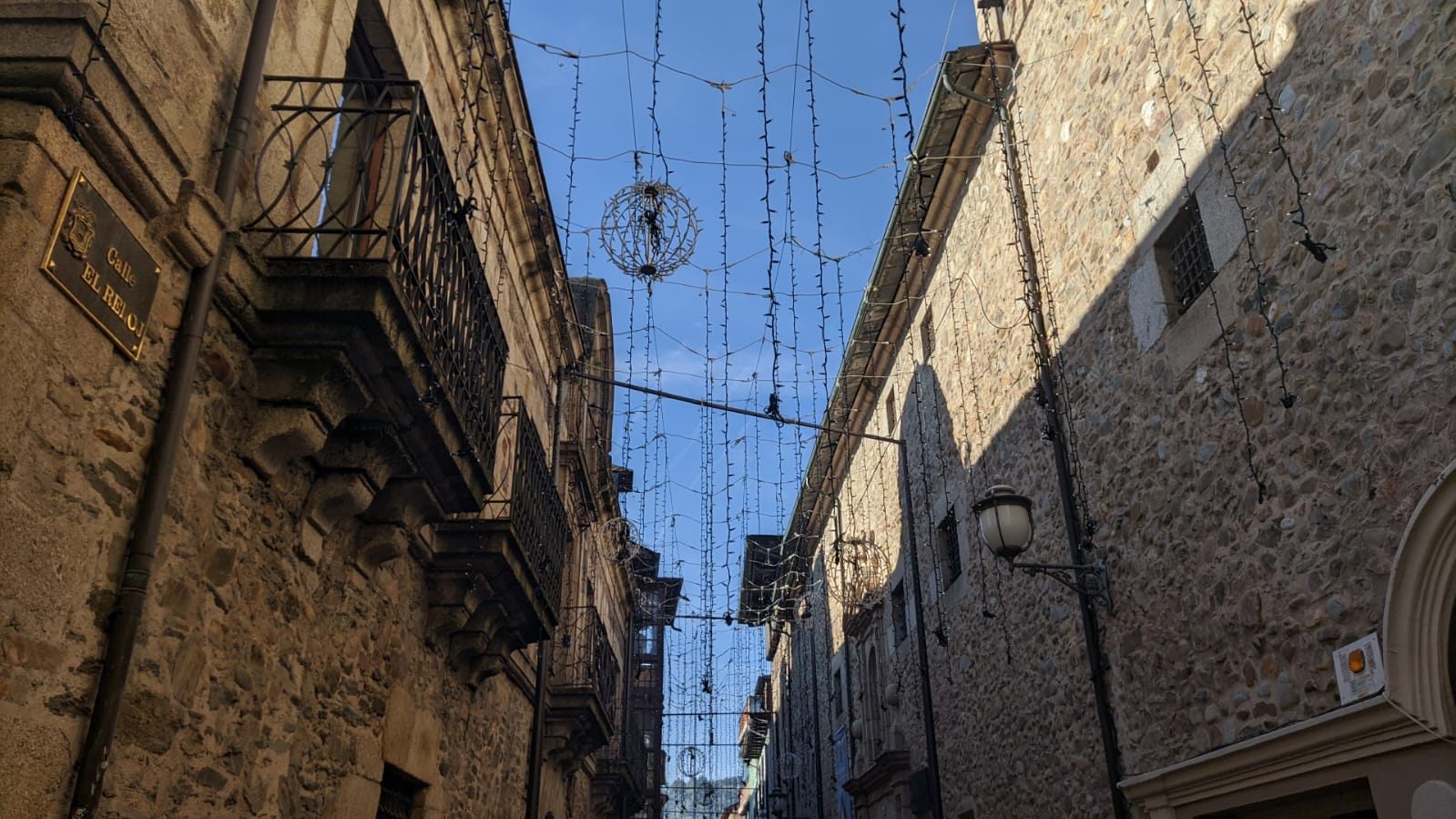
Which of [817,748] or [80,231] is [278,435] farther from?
[817,748]

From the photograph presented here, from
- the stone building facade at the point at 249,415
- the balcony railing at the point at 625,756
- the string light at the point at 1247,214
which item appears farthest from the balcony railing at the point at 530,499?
the balcony railing at the point at 625,756

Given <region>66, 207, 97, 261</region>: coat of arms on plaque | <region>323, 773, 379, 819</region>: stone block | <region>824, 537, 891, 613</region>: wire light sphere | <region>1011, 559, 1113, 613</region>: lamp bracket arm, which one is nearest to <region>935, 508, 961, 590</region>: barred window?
<region>824, 537, 891, 613</region>: wire light sphere

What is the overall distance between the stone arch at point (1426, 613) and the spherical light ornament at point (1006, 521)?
262 centimetres

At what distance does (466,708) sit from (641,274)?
3.58 meters

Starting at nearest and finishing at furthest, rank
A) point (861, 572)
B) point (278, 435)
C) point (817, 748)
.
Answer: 1. point (278, 435)
2. point (861, 572)
3. point (817, 748)

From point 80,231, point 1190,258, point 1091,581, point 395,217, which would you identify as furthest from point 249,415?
point 1091,581

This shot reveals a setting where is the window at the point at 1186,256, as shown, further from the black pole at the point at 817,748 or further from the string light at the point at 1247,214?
the black pole at the point at 817,748

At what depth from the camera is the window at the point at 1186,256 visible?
6395mm

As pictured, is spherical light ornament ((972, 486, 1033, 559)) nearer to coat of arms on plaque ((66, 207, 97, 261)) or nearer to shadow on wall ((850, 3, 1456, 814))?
shadow on wall ((850, 3, 1456, 814))

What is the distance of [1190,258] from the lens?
6574mm

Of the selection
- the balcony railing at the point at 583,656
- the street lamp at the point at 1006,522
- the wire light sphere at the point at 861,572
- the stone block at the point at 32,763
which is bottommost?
the stone block at the point at 32,763

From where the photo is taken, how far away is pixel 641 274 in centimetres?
776

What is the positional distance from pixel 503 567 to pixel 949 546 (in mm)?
6496

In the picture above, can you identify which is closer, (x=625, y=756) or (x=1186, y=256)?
(x=1186, y=256)
